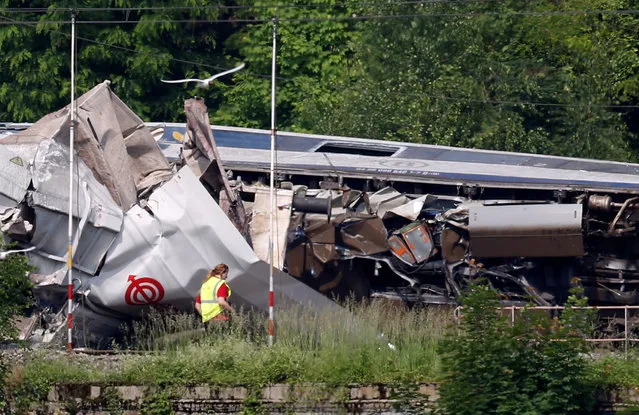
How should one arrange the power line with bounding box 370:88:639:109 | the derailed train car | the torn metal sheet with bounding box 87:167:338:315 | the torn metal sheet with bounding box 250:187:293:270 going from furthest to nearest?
the power line with bounding box 370:88:639:109 < the derailed train car < the torn metal sheet with bounding box 250:187:293:270 < the torn metal sheet with bounding box 87:167:338:315

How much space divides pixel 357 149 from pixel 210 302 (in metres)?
7.99

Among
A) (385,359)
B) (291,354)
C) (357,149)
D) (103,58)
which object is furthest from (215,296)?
(103,58)

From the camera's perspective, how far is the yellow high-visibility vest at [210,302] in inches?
639

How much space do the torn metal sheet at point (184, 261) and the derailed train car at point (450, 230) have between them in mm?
1285

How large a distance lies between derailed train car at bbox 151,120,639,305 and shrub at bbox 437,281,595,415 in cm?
554

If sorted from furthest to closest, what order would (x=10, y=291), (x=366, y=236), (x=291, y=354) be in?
(x=366, y=236) → (x=291, y=354) → (x=10, y=291)

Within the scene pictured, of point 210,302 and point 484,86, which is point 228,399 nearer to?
point 210,302

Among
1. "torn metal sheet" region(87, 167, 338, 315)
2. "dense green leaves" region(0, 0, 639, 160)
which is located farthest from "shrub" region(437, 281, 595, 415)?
"dense green leaves" region(0, 0, 639, 160)

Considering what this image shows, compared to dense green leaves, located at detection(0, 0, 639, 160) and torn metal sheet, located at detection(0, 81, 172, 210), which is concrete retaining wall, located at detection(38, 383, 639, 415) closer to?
torn metal sheet, located at detection(0, 81, 172, 210)

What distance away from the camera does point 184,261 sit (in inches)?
693

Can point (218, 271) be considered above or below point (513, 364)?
above

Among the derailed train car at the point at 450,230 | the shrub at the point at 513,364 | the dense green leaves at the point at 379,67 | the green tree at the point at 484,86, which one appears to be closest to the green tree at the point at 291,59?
the dense green leaves at the point at 379,67

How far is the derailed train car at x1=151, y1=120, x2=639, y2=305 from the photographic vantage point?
19.3 meters

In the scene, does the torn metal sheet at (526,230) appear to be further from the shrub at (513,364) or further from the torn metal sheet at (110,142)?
the shrub at (513,364)
